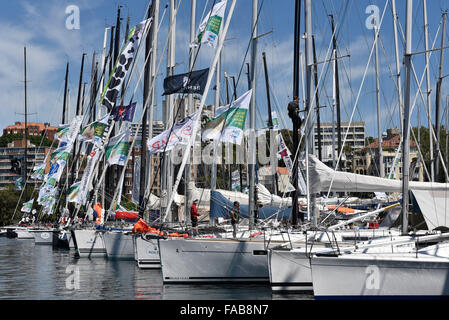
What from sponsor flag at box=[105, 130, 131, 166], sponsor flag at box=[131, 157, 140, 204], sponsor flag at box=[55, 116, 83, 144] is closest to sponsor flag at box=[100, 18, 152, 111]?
sponsor flag at box=[105, 130, 131, 166]

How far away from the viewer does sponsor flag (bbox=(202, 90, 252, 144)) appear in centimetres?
2378

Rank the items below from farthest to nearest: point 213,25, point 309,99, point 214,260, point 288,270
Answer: point 213,25, point 309,99, point 214,260, point 288,270

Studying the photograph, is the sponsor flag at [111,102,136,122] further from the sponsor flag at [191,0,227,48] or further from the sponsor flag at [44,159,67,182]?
the sponsor flag at [44,159,67,182]

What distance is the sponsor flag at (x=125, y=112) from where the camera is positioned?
33.3m

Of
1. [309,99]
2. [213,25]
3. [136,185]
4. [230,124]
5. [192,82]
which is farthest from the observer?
[136,185]

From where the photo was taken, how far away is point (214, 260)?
75.3ft

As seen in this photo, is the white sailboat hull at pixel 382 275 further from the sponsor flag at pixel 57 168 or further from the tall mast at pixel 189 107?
the sponsor flag at pixel 57 168

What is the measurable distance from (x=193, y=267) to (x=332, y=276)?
8.28 meters

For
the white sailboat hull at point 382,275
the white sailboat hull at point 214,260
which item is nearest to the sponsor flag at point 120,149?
the white sailboat hull at point 214,260

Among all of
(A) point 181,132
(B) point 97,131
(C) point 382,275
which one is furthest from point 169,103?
Answer: (C) point 382,275

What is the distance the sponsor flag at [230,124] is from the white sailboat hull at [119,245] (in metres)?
13.7

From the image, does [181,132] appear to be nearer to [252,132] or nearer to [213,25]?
[252,132]

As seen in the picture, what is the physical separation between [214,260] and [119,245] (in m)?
14.3
